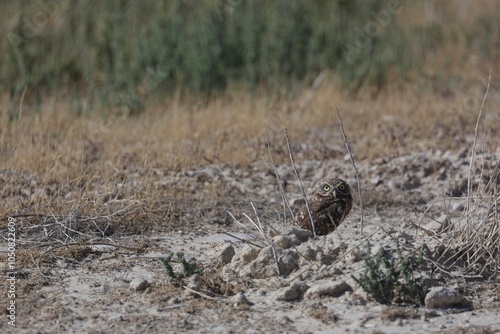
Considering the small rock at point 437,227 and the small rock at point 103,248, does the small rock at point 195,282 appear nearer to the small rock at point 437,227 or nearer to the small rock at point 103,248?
the small rock at point 103,248

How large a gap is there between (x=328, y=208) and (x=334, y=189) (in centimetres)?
16

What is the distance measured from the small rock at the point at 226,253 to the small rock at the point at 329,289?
0.81 m

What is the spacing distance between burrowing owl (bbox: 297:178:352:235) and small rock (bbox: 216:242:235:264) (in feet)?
2.25

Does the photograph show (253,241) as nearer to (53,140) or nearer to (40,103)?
(53,140)

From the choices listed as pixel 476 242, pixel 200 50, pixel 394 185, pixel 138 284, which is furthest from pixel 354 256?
pixel 200 50

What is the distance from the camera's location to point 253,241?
271 inches

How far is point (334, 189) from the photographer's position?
7.11 metres

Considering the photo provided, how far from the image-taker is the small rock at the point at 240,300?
19.3 ft

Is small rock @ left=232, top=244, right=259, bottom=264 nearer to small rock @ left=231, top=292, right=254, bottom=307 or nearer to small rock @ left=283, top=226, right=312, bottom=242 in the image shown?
small rock @ left=283, top=226, right=312, bottom=242

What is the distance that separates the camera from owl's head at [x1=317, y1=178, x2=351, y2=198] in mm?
7109

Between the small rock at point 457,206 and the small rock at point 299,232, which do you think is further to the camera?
the small rock at point 457,206

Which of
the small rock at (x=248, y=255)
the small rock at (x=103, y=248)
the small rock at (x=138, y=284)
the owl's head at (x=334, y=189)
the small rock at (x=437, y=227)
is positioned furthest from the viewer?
the owl's head at (x=334, y=189)

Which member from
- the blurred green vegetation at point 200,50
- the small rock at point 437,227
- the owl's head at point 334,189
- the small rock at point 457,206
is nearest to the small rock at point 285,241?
the owl's head at point 334,189

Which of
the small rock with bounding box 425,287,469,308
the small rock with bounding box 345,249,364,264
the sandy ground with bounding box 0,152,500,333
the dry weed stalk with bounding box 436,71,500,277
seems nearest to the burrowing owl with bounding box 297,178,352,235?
the sandy ground with bounding box 0,152,500,333
